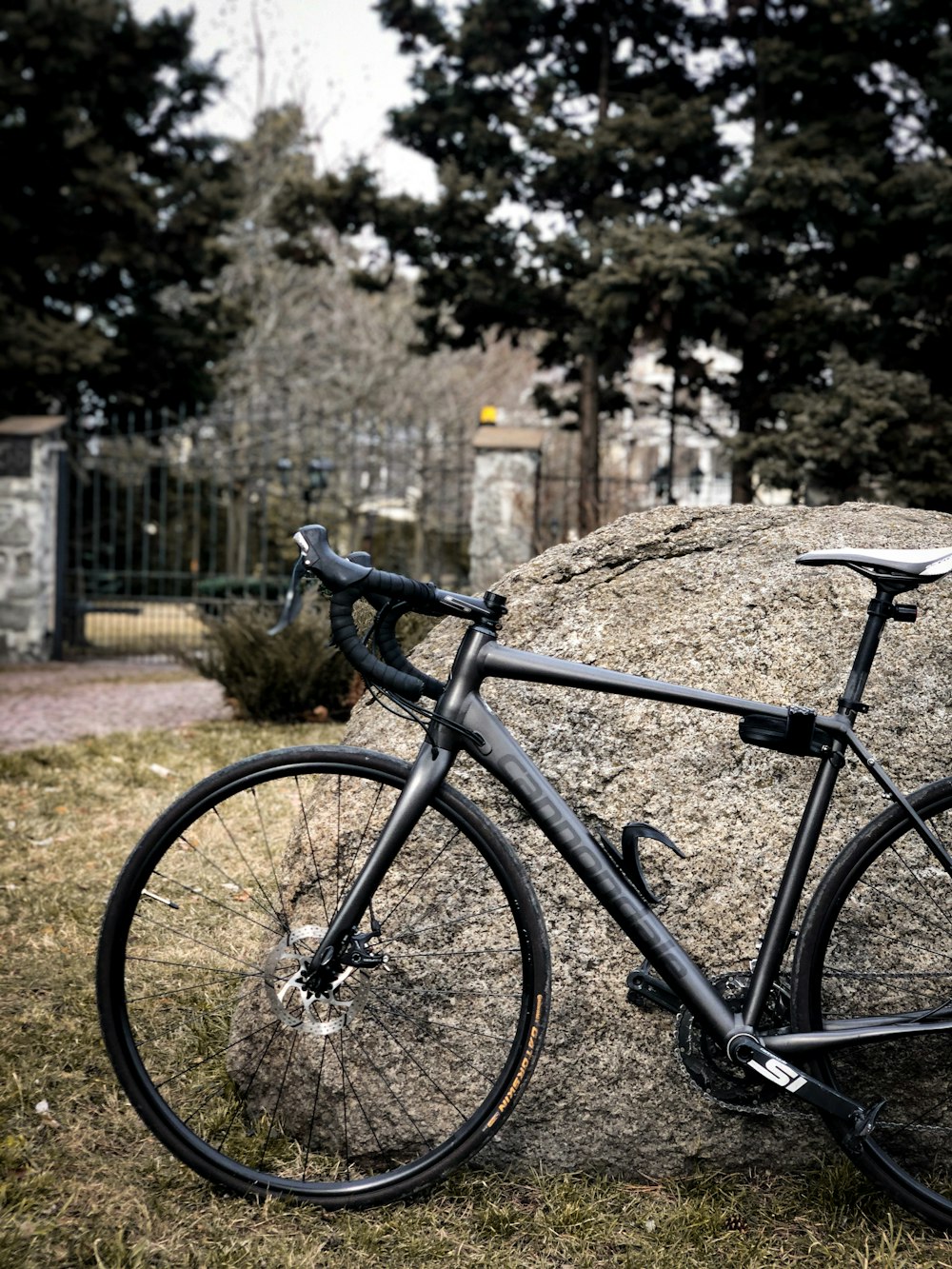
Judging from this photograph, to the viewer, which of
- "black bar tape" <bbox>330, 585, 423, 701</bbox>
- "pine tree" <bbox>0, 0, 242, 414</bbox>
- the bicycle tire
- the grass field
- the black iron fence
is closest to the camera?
"black bar tape" <bbox>330, 585, 423, 701</bbox>

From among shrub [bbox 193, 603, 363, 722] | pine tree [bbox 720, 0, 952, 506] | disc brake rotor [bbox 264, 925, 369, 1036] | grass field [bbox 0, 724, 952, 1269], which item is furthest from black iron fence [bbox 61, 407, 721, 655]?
disc brake rotor [bbox 264, 925, 369, 1036]

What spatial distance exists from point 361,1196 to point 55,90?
13989 mm

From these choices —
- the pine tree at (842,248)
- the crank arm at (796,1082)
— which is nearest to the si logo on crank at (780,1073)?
the crank arm at (796,1082)

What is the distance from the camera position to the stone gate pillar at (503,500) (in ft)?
36.4

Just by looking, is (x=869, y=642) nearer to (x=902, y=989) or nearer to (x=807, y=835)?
(x=807, y=835)

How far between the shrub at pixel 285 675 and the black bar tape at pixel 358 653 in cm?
521

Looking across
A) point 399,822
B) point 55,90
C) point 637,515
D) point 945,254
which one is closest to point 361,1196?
point 399,822

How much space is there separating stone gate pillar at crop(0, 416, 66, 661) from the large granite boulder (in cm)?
1033

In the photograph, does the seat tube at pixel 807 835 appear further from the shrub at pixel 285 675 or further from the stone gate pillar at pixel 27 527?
the stone gate pillar at pixel 27 527

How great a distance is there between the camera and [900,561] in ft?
6.82

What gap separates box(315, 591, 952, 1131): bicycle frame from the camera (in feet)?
6.77

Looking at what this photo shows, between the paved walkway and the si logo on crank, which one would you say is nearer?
the si logo on crank

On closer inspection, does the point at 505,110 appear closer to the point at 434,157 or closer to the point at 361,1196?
the point at 434,157

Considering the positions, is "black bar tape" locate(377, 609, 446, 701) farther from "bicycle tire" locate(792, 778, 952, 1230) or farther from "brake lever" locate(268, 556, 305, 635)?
"bicycle tire" locate(792, 778, 952, 1230)
